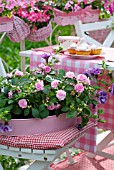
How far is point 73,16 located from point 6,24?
0.74m

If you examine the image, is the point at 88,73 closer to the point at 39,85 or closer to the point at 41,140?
the point at 39,85

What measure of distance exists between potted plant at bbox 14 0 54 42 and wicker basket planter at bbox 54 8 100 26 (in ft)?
0.41

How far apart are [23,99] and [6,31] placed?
3.24 ft

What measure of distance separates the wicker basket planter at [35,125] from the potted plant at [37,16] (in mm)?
1133

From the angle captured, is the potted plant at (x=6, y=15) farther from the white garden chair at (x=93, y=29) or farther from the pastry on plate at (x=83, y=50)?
the white garden chair at (x=93, y=29)

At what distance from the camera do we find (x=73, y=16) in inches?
140

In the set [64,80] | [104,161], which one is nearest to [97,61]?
[64,80]

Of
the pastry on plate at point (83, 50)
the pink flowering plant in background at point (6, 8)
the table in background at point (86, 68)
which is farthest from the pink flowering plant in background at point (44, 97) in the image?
the pink flowering plant in background at point (6, 8)

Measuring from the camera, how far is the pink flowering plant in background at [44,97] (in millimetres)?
2164

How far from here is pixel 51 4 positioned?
3.29m

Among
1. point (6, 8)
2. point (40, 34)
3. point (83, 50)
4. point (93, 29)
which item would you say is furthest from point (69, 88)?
point (93, 29)

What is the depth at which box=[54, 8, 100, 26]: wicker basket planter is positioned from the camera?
11.4ft

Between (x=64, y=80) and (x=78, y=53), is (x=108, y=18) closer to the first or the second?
(x=78, y=53)

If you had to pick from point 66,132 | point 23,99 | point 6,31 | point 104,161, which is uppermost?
point 6,31
